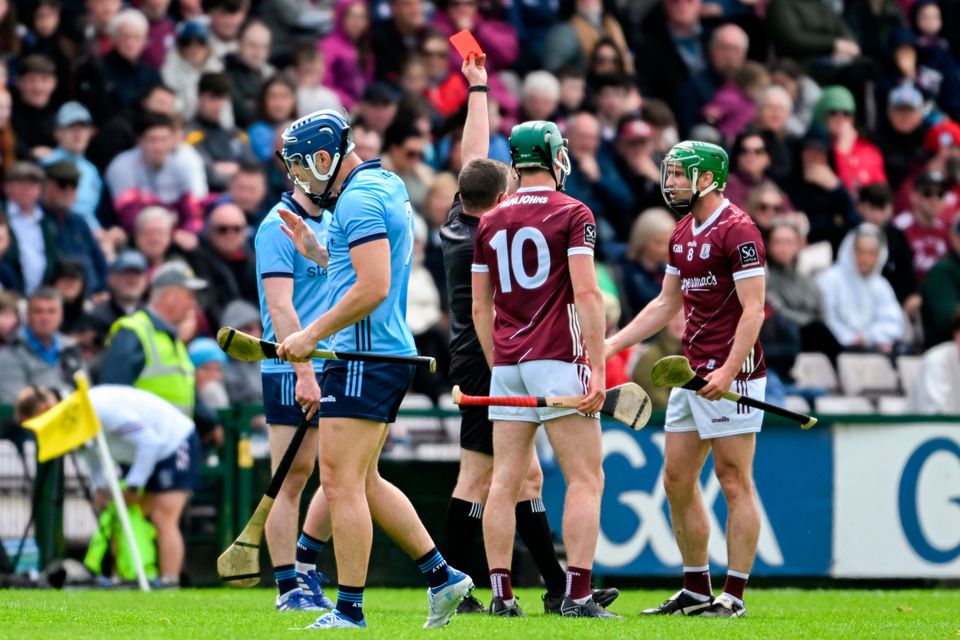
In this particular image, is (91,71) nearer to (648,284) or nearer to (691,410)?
(648,284)

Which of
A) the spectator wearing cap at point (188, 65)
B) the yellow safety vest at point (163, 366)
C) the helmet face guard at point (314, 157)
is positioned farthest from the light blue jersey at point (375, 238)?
the spectator wearing cap at point (188, 65)

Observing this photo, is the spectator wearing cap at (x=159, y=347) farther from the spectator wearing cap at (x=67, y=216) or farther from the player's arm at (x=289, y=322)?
the player's arm at (x=289, y=322)

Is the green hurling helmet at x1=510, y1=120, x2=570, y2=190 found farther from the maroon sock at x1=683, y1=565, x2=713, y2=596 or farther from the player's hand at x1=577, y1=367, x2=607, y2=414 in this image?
the maroon sock at x1=683, y1=565, x2=713, y2=596

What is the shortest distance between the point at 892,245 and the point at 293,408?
10600mm

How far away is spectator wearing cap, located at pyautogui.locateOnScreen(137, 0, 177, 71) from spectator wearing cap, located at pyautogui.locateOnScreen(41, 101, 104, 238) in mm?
1550

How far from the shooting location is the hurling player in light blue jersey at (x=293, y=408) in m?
9.73

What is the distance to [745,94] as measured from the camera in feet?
67.1

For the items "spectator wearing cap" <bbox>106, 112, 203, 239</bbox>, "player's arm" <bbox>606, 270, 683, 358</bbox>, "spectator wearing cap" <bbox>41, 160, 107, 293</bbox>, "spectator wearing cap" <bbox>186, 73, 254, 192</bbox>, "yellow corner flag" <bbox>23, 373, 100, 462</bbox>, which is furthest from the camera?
"spectator wearing cap" <bbox>186, 73, 254, 192</bbox>

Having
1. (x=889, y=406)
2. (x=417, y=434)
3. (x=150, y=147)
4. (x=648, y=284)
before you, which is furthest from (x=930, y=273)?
(x=150, y=147)

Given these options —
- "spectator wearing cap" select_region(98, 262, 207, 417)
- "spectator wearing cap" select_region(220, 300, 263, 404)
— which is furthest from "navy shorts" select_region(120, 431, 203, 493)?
"spectator wearing cap" select_region(220, 300, 263, 404)

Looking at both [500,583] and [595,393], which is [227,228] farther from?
[595,393]

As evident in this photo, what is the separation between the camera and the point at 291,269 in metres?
9.75

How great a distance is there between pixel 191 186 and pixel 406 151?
78.8 inches

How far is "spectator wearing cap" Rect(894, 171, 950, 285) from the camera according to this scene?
19.2m
